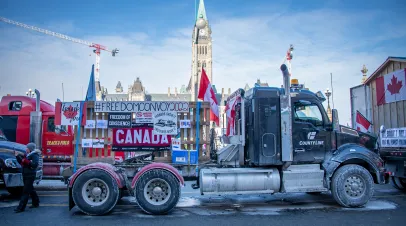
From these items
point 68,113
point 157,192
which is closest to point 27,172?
point 68,113

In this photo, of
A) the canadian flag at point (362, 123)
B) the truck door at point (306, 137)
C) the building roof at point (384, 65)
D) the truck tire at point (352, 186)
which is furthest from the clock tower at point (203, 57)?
the truck tire at point (352, 186)

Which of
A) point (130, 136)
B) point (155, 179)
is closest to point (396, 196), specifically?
point (155, 179)

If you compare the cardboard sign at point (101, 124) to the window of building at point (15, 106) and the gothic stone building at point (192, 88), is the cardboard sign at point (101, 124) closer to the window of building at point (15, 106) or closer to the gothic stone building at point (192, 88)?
the window of building at point (15, 106)

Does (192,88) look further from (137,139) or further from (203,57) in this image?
(137,139)

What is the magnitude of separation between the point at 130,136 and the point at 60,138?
16.0ft

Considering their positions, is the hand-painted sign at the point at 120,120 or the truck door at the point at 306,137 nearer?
the truck door at the point at 306,137

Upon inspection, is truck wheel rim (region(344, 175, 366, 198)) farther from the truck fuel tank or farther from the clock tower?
the clock tower

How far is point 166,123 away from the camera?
27.6ft

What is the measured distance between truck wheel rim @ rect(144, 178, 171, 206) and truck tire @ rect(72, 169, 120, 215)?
2.35 ft

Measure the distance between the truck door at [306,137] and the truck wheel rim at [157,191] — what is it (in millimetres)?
3401

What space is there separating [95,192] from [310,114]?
5.83 metres

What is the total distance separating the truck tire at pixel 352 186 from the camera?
7898 millimetres

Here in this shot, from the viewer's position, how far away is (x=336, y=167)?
26.2 ft

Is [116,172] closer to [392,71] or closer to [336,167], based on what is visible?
[336,167]
